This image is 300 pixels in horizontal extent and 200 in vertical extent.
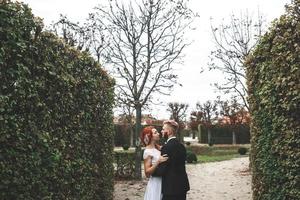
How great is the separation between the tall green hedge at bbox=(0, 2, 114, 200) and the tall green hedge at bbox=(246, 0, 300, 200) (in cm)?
333

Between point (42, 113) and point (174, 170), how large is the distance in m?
2.14

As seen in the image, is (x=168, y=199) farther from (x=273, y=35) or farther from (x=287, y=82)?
(x=273, y=35)

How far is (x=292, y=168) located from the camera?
6426 mm

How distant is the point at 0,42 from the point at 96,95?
14.7 ft

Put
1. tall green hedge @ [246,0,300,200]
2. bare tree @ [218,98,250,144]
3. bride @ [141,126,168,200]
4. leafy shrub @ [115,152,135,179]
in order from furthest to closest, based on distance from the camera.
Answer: bare tree @ [218,98,250,144] < leafy shrub @ [115,152,135,179] < bride @ [141,126,168,200] < tall green hedge @ [246,0,300,200]

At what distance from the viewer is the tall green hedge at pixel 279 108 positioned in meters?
6.28

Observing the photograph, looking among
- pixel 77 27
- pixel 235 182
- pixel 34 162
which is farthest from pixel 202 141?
pixel 34 162

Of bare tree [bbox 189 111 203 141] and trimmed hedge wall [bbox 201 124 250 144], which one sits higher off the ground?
bare tree [bbox 189 111 203 141]

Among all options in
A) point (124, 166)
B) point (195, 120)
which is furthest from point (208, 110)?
point (124, 166)

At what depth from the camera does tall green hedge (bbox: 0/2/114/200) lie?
Result: 4.84 metres

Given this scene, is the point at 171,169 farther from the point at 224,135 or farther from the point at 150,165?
the point at 224,135

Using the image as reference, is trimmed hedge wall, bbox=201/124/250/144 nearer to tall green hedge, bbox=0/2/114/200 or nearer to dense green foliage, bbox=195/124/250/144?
dense green foliage, bbox=195/124/250/144

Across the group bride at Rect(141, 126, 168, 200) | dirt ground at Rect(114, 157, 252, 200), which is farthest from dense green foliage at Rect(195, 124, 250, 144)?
bride at Rect(141, 126, 168, 200)

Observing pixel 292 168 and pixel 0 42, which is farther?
pixel 292 168
